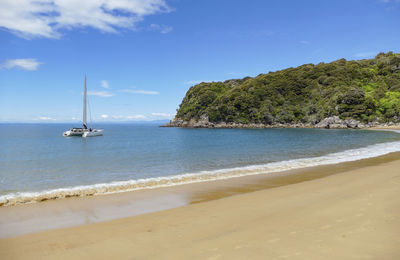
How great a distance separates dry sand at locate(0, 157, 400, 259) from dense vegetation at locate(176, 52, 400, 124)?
3755 inches

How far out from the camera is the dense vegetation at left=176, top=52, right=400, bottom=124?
295ft

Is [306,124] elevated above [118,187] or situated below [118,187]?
above

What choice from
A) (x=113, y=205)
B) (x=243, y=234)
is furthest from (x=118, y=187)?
(x=243, y=234)

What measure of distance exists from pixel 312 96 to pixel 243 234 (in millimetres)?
115024

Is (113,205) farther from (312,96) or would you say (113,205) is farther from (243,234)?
(312,96)

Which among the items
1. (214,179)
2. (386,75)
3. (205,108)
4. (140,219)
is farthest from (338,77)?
(140,219)

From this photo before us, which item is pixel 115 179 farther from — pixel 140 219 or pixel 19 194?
pixel 140 219

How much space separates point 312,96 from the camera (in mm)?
108250

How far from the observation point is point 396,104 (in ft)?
279

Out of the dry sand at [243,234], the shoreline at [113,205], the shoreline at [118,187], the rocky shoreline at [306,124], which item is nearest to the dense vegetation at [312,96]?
the rocky shoreline at [306,124]

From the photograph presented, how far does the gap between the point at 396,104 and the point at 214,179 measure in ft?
325

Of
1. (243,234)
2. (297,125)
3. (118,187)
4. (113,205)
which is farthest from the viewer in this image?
(297,125)

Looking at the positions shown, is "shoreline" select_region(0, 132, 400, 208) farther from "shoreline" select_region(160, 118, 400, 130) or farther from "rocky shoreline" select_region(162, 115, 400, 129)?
"rocky shoreline" select_region(162, 115, 400, 129)

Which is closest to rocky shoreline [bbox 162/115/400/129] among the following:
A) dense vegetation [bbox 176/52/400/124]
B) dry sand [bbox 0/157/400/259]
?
dense vegetation [bbox 176/52/400/124]
